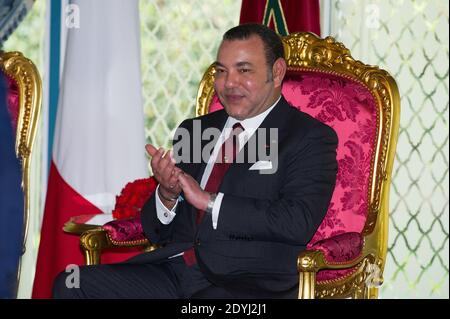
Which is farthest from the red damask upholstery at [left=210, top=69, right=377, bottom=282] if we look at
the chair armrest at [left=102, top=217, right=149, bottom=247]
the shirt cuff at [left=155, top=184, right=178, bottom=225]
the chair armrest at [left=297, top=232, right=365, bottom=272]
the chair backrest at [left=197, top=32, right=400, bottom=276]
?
the chair armrest at [left=102, top=217, right=149, bottom=247]

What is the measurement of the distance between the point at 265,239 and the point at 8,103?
1511 mm

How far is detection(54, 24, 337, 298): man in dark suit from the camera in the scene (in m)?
2.77

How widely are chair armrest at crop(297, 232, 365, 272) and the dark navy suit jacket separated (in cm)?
8

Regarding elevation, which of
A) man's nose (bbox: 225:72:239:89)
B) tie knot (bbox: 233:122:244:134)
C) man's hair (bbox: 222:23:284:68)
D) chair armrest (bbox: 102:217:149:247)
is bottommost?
chair armrest (bbox: 102:217:149:247)

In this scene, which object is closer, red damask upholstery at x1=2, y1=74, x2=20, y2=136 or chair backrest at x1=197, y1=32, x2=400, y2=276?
chair backrest at x1=197, y1=32, x2=400, y2=276

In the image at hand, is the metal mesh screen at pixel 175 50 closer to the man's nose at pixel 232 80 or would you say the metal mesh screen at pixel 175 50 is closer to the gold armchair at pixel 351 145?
the gold armchair at pixel 351 145

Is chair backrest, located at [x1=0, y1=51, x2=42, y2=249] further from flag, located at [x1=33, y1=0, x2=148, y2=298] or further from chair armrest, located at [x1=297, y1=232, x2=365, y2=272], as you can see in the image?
chair armrest, located at [x1=297, y1=232, x2=365, y2=272]

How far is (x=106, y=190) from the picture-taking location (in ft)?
13.3

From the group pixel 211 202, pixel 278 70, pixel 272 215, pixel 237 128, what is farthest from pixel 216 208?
pixel 278 70

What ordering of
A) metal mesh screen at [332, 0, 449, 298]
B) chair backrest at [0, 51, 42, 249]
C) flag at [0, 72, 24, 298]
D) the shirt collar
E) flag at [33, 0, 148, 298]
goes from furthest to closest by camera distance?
metal mesh screen at [332, 0, 449, 298] → flag at [33, 0, 148, 298] → chair backrest at [0, 51, 42, 249] → flag at [0, 72, 24, 298] → the shirt collar

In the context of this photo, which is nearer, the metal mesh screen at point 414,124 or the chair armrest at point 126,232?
the chair armrest at point 126,232

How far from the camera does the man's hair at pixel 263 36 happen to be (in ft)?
9.79

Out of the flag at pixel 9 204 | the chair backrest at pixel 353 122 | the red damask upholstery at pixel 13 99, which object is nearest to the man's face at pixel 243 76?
the chair backrest at pixel 353 122

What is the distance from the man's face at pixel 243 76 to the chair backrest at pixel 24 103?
104 centimetres
